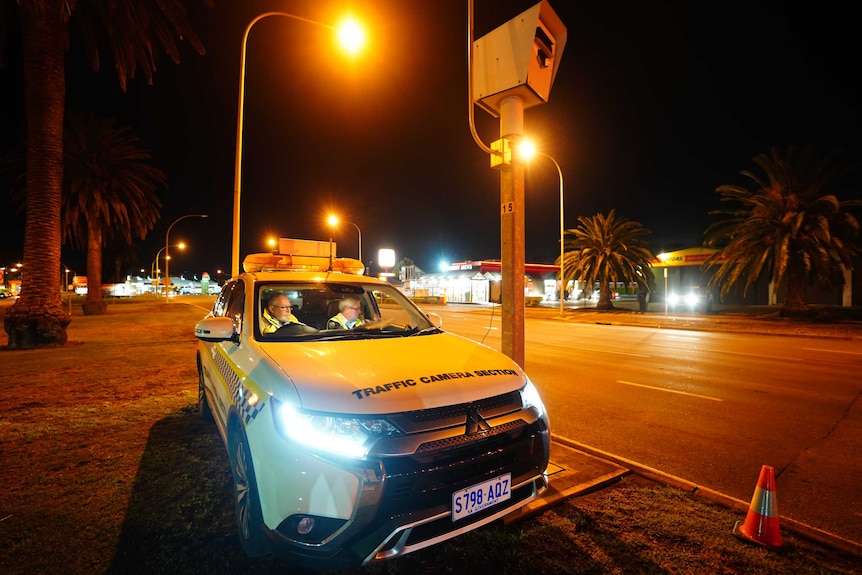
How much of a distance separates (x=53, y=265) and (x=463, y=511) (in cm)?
1497

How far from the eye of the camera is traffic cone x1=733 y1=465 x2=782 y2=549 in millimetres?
2912

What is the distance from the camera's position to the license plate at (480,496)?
7.64 ft

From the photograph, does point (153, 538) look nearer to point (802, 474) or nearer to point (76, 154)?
point (802, 474)

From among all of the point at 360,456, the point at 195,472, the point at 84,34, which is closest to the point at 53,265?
the point at 84,34

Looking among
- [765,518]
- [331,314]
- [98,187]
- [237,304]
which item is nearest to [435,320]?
[331,314]

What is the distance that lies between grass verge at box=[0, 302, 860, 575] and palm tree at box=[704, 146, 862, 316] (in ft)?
73.2

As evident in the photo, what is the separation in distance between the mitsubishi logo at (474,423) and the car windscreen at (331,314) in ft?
4.36

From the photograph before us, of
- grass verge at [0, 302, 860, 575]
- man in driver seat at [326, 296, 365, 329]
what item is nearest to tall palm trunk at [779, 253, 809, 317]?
grass verge at [0, 302, 860, 575]

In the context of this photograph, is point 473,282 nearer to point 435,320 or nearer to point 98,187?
point 98,187

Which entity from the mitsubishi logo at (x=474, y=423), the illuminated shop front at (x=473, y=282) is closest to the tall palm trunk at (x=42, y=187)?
the mitsubishi logo at (x=474, y=423)

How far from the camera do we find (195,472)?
155 inches

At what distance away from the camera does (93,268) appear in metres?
25.1

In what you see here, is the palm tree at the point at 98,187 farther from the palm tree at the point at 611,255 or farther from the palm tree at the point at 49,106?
the palm tree at the point at 611,255

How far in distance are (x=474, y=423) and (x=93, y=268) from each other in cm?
3043
